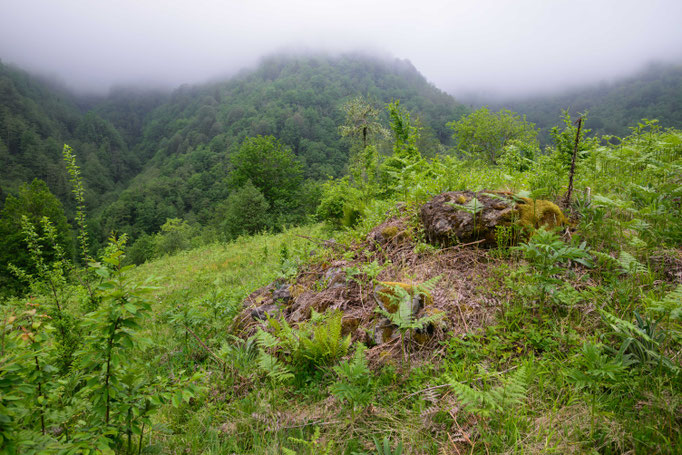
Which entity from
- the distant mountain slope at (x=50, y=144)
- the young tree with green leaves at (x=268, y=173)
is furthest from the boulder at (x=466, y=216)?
the distant mountain slope at (x=50, y=144)

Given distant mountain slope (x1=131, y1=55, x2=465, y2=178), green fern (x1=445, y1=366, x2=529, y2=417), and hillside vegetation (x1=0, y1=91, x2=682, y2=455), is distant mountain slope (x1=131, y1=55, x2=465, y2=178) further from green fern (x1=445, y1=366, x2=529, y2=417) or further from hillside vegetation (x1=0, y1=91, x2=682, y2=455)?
green fern (x1=445, y1=366, x2=529, y2=417)

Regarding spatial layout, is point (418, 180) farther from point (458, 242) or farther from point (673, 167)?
point (673, 167)

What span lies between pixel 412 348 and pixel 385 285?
59cm

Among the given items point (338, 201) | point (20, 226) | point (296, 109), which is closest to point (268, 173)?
point (20, 226)

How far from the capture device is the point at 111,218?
55.5 m

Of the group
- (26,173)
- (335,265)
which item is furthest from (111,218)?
(335,265)

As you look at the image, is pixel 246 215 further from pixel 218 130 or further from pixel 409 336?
pixel 218 130

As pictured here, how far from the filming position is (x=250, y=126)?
106 metres

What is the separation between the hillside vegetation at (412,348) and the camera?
141 centimetres

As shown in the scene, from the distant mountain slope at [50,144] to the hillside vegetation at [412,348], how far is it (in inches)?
3566

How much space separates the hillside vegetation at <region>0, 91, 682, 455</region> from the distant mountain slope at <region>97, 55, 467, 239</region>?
36272 millimetres

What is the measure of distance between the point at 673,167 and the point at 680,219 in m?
0.79

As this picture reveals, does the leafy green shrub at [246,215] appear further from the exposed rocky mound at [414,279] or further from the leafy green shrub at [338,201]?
the exposed rocky mound at [414,279]

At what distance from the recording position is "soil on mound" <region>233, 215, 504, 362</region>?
242cm
